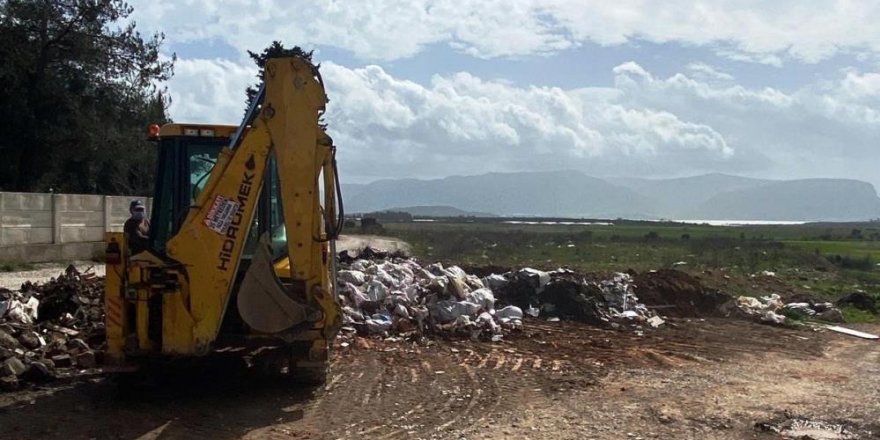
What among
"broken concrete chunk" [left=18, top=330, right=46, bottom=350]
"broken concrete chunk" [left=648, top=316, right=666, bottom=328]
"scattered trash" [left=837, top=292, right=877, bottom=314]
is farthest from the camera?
"scattered trash" [left=837, top=292, right=877, bottom=314]

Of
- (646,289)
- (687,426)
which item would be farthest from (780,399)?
(646,289)

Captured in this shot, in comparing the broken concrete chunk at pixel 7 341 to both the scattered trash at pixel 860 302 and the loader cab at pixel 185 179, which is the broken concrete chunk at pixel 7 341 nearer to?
the loader cab at pixel 185 179

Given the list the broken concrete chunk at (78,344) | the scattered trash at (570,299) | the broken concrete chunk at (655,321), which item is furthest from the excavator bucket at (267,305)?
the broken concrete chunk at (655,321)

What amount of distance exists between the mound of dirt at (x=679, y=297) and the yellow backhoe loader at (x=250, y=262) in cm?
1095

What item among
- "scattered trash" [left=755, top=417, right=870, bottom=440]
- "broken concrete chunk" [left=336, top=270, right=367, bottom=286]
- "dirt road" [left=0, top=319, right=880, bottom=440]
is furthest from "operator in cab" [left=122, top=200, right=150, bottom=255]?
"scattered trash" [left=755, top=417, right=870, bottom=440]

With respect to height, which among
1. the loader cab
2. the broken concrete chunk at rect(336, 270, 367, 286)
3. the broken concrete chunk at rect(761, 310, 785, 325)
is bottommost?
the broken concrete chunk at rect(761, 310, 785, 325)

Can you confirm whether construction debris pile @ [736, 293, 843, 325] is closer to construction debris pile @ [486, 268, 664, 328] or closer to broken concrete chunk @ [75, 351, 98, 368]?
construction debris pile @ [486, 268, 664, 328]

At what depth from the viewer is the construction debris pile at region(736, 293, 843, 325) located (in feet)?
55.6

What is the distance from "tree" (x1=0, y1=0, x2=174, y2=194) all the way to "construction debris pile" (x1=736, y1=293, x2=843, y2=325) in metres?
22.3

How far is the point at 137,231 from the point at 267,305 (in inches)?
87.9

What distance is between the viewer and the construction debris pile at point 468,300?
1291 centimetres


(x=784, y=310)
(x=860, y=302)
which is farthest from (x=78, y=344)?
(x=860, y=302)

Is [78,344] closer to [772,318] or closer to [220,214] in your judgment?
[220,214]

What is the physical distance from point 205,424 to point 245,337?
0.85m
